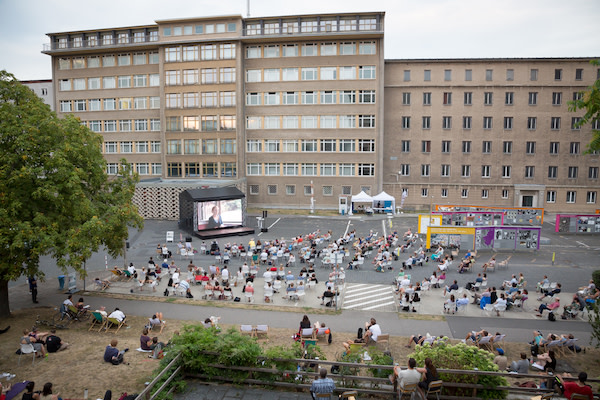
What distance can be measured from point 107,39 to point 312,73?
27.1 metres

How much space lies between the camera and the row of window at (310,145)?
166ft

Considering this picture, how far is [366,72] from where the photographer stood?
49625 mm

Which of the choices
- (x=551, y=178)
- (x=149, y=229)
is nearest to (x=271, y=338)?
(x=149, y=229)

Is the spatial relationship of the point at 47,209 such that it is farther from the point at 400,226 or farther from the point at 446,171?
the point at 446,171

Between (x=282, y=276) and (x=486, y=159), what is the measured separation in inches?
1450

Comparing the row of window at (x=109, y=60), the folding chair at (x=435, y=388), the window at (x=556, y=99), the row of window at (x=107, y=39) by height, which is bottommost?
the folding chair at (x=435, y=388)

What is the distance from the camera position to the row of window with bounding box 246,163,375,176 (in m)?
50.9

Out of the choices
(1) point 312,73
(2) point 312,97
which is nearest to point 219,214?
(2) point 312,97

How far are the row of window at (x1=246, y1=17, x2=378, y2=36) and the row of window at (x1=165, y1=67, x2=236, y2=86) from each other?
5.50 meters

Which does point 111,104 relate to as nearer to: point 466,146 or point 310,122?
point 310,122

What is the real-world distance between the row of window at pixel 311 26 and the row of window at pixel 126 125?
17038 mm

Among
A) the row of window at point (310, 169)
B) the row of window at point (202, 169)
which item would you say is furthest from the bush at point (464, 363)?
the row of window at point (202, 169)

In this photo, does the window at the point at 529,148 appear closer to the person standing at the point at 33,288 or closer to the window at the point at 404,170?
the window at the point at 404,170

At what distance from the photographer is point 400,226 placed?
41094mm
